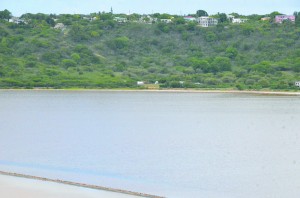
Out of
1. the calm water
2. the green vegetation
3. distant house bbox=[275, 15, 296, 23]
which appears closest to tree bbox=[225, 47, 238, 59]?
the green vegetation

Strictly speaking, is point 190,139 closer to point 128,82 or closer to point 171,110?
point 171,110

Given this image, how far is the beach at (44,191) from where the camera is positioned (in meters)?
19.9

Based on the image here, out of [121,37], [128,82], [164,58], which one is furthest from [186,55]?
[128,82]

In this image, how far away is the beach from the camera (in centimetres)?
1992

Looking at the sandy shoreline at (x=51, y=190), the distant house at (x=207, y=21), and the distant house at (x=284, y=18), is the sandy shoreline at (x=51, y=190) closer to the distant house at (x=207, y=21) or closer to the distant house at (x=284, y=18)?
the distant house at (x=284, y=18)

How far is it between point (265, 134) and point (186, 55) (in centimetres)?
4211

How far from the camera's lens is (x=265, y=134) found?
116ft

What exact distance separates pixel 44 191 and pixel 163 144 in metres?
11.4

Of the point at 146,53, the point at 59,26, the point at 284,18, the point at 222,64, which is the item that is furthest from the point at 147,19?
the point at 222,64

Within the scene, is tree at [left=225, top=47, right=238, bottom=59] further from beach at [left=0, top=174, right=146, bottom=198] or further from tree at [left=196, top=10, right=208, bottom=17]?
beach at [left=0, top=174, right=146, bottom=198]

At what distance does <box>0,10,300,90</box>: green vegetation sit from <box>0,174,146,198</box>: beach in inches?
1675

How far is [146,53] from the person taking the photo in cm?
7838

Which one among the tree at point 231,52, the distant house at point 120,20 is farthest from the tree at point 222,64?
the distant house at point 120,20

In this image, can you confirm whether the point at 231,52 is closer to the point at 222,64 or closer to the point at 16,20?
the point at 222,64
